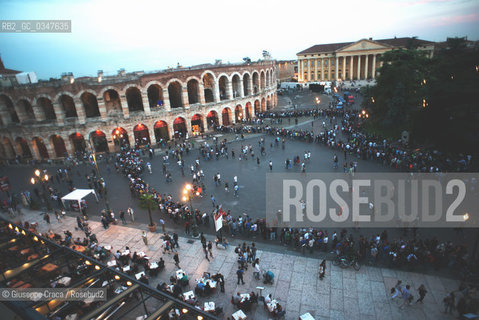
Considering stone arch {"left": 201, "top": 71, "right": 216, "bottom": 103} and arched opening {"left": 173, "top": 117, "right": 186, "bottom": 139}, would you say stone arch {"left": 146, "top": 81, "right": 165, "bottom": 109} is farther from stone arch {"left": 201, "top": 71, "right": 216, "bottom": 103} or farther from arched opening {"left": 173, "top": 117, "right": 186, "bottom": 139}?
stone arch {"left": 201, "top": 71, "right": 216, "bottom": 103}

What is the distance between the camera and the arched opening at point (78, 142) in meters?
37.7

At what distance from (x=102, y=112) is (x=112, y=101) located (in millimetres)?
3148

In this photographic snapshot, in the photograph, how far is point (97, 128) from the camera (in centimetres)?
3712

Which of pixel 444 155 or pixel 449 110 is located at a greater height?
pixel 449 110

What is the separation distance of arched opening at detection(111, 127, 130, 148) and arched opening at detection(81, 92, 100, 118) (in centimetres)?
523

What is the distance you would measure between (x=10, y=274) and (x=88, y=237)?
1615 cm

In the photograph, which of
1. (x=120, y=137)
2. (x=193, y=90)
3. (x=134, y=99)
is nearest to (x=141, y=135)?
(x=120, y=137)

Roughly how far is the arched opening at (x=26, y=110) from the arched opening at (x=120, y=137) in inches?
436

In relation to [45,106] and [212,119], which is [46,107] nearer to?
[45,106]

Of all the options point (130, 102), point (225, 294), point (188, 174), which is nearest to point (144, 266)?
point (225, 294)

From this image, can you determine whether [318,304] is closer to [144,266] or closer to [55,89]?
[144,266]

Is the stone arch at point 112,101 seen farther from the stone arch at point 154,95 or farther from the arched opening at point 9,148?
the arched opening at point 9,148

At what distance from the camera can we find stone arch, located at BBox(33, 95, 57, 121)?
117 ft

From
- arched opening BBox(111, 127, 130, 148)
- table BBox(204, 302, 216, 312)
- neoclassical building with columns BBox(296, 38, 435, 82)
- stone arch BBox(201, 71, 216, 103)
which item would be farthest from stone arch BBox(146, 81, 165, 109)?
neoclassical building with columns BBox(296, 38, 435, 82)
